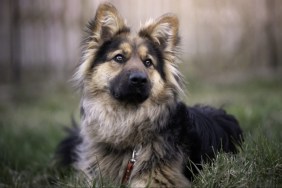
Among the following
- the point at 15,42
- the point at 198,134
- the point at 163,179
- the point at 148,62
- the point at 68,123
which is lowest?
the point at 68,123

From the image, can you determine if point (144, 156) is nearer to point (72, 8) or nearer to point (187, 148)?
point (187, 148)

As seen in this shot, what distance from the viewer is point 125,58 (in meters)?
5.57

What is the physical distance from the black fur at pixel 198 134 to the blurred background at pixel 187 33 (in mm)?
7434

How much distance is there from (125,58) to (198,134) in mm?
1179

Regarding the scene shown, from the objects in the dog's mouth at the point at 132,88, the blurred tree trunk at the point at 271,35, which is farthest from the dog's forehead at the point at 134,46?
the blurred tree trunk at the point at 271,35

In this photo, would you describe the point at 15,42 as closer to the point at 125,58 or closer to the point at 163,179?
the point at 125,58

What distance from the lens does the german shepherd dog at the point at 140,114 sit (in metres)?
5.05

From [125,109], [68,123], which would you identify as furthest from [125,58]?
[68,123]

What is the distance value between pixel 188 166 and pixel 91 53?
5.68 ft

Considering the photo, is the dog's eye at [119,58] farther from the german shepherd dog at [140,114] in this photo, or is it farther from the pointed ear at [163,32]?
the pointed ear at [163,32]

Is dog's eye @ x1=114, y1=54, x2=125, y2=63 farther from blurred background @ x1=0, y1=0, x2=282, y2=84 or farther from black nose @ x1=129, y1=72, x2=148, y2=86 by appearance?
blurred background @ x1=0, y1=0, x2=282, y2=84

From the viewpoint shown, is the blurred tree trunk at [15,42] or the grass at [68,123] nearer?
the grass at [68,123]

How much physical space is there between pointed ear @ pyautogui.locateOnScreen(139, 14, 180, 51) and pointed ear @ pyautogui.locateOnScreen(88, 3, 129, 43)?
305mm

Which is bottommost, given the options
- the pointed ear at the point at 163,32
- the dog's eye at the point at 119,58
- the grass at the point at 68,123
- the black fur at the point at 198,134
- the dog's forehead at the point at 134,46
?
the grass at the point at 68,123
